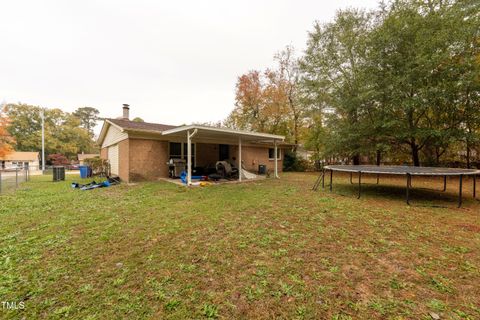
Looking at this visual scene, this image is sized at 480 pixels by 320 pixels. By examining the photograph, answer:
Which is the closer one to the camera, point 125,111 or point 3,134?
point 125,111

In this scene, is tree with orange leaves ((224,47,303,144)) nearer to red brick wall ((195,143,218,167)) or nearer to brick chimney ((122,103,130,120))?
red brick wall ((195,143,218,167))

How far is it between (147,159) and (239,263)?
27.8 ft

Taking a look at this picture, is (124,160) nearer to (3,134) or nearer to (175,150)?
(175,150)

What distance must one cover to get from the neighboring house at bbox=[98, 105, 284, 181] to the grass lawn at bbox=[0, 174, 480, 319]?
14.4 ft

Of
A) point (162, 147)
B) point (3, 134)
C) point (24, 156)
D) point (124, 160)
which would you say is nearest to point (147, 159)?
point (162, 147)

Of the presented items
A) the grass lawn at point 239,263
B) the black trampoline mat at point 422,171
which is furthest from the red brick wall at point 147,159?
the black trampoline mat at point 422,171

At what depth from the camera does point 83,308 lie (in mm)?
1759

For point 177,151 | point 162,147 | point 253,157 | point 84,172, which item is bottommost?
point 84,172

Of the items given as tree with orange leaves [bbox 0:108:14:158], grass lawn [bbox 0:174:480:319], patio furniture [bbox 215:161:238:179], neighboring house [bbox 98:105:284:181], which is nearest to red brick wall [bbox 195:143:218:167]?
neighboring house [bbox 98:105:284:181]

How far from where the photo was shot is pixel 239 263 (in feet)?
8.34

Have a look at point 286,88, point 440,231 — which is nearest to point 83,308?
point 440,231

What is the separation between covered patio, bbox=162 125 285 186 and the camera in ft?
26.3

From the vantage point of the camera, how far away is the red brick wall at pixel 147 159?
9.16 meters

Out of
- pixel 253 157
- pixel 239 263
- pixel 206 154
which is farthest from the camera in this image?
pixel 253 157
